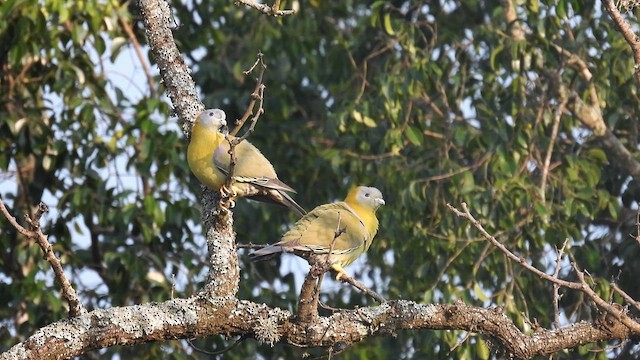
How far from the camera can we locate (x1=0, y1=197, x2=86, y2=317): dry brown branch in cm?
348

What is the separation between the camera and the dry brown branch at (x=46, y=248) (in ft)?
11.4

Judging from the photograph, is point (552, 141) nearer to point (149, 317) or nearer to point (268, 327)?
point (268, 327)

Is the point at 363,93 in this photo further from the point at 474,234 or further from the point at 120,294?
the point at 120,294

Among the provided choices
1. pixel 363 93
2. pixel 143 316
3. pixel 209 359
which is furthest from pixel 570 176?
pixel 143 316

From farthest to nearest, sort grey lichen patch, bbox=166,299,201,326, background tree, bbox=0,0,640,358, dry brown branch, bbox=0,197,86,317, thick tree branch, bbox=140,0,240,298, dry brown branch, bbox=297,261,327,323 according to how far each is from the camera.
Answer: background tree, bbox=0,0,640,358, thick tree branch, bbox=140,0,240,298, grey lichen patch, bbox=166,299,201,326, dry brown branch, bbox=297,261,327,323, dry brown branch, bbox=0,197,86,317

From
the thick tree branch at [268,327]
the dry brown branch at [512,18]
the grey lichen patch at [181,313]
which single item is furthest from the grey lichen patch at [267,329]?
the dry brown branch at [512,18]

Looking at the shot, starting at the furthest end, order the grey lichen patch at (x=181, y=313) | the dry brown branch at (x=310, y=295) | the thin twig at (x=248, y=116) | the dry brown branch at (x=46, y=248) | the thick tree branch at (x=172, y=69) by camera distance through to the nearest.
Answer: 1. the thick tree branch at (x=172, y=69)
2. the grey lichen patch at (x=181, y=313)
3. the dry brown branch at (x=310, y=295)
4. the thin twig at (x=248, y=116)
5. the dry brown branch at (x=46, y=248)

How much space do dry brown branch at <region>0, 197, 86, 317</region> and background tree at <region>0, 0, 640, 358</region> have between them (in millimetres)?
2689

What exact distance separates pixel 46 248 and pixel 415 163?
154 inches

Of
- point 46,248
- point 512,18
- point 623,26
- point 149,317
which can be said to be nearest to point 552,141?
point 512,18

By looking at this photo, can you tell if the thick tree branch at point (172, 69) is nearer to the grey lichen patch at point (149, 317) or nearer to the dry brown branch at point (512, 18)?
the grey lichen patch at point (149, 317)

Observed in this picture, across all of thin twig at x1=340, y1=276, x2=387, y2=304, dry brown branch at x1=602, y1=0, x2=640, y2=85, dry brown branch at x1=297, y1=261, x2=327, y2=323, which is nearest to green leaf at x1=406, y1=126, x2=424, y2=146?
thin twig at x1=340, y1=276, x2=387, y2=304

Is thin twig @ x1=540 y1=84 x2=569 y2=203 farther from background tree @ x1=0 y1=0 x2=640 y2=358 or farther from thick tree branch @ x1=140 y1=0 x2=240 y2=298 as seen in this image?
thick tree branch @ x1=140 y1=0 x2=240 y2=298

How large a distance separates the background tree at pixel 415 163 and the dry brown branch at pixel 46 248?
2689mm
